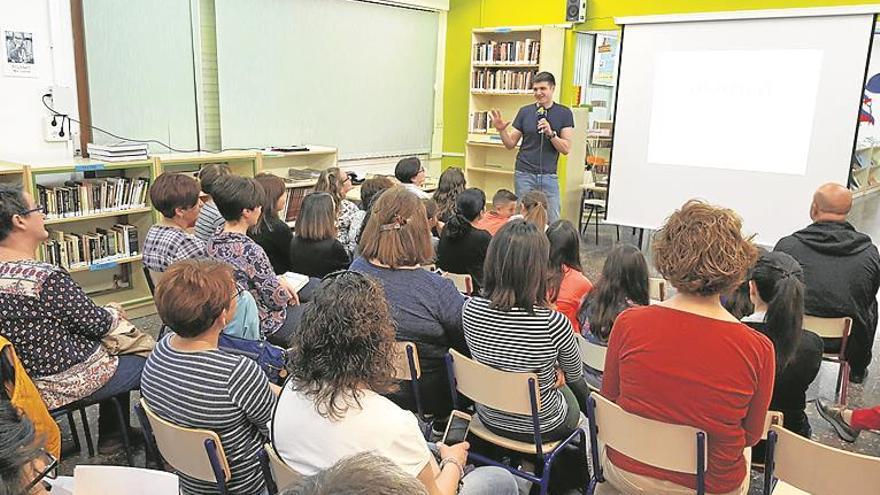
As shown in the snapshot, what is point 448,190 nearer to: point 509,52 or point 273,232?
point 273,232

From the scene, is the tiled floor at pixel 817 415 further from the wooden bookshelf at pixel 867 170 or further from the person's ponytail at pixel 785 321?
the wooden bookshelf at pixel 867 170

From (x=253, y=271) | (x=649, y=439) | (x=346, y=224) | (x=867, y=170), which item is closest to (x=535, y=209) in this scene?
(x=346, y=224)

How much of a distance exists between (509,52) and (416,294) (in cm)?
550

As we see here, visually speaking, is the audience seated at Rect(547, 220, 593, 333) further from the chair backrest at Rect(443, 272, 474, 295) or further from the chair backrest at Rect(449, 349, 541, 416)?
the chair backrest at Rect(449, 349, 541, 416)

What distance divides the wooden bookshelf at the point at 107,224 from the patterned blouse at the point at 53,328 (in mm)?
2197

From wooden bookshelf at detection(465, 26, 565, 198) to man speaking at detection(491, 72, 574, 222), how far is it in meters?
1.17

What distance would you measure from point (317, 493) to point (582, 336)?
2.22 metres

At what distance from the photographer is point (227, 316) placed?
206 cm

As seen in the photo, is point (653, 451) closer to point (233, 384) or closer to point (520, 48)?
point (233, 384)

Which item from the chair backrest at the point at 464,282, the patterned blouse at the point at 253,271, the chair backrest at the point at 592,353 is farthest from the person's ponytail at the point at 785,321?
the patterned blouse at the point at 253,271

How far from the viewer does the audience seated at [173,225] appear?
10.7 ft

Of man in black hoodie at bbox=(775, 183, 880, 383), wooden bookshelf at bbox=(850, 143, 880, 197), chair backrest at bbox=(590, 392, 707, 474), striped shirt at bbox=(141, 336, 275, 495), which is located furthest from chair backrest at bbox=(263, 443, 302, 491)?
wooden bookshelf at bbox=(850, 143, 880, 197)

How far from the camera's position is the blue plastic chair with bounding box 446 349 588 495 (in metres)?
2.17

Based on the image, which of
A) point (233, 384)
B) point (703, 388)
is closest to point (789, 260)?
point (703, 388)
